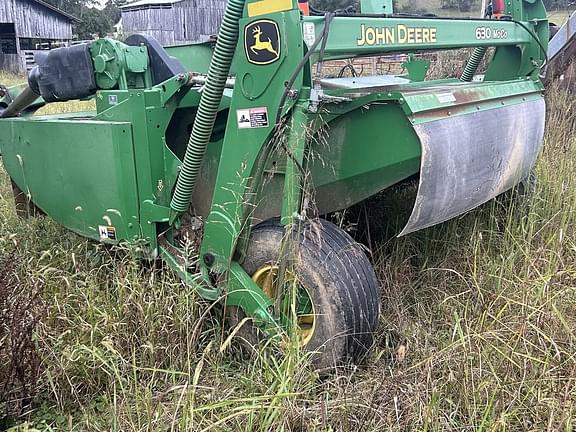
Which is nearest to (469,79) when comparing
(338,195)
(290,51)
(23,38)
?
(338,195)

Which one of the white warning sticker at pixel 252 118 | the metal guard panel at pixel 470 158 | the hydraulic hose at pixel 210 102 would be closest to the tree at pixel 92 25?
the hydraulic hose at pixel 210 102

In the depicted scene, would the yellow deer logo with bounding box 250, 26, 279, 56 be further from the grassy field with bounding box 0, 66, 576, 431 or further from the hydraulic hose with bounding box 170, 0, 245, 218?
the grassy field with bounding box 0, 66, 576, 431

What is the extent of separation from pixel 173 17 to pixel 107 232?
3211 cm

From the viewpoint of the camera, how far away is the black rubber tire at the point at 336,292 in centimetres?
253

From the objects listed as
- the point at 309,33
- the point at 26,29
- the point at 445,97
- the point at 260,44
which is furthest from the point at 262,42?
the point at 26,29

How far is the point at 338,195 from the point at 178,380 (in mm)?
1068

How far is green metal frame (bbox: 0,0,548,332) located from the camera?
2494 millimetres

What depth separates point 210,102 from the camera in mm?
2660

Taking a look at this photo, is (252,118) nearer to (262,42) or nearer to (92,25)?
(262,42)

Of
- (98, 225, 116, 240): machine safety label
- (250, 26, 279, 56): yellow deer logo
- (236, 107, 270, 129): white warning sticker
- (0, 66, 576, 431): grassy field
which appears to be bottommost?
(0, 66, 576, 431): grassy field

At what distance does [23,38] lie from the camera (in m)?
35.8

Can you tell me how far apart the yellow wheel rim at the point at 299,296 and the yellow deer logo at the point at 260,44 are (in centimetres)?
86

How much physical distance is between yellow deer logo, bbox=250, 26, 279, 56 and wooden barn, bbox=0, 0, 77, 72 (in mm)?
30830

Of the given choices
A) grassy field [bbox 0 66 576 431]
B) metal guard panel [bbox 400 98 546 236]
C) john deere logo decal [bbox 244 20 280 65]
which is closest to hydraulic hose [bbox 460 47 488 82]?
metal guard panel [bbox 400 98 546 236]
